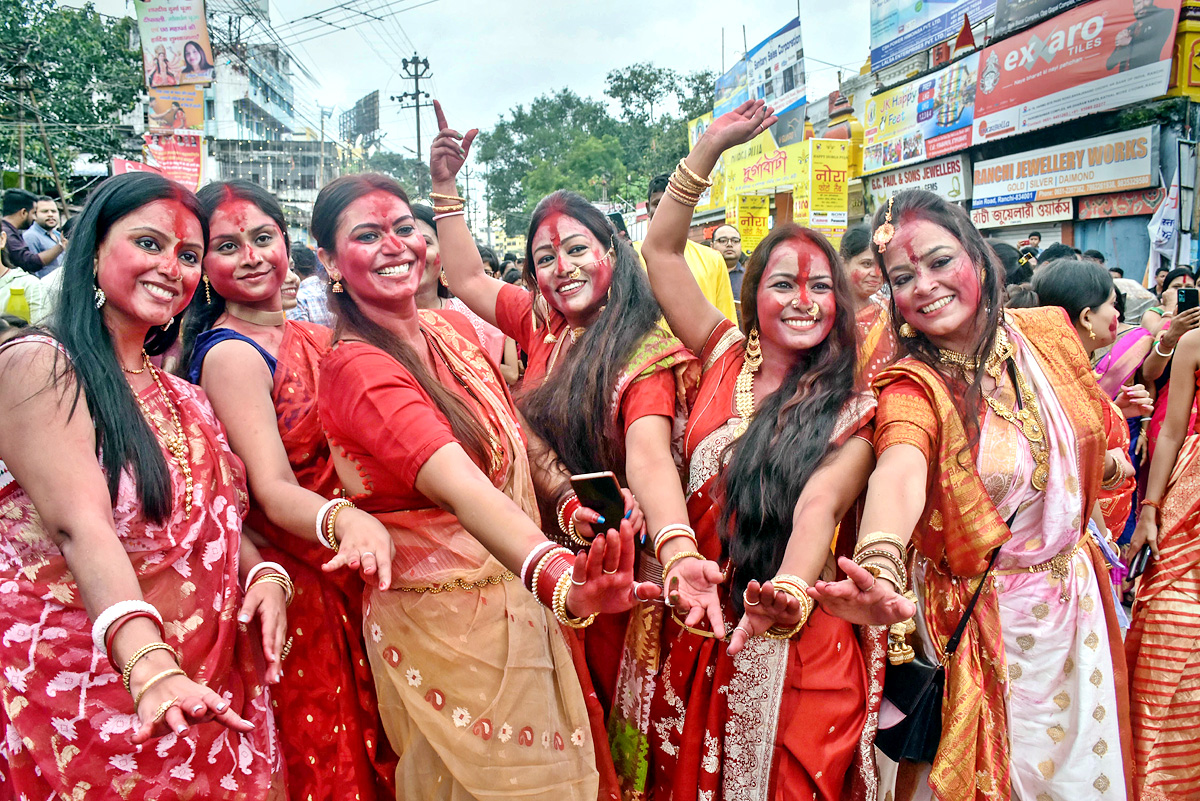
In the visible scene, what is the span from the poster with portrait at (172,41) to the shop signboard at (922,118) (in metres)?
12.7

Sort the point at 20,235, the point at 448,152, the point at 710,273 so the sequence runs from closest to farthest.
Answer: the point at 448,152
the point at 710,273
the point at 20,235

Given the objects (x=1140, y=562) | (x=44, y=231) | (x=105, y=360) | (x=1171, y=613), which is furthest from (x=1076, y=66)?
(x=105, y=360)

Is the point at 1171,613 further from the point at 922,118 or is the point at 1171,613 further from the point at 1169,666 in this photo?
the point at 922,118

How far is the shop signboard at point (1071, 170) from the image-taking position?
994cm

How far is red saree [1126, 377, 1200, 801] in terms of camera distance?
7.97 feet

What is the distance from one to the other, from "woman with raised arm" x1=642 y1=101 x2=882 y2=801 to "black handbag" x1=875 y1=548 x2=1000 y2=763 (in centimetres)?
7

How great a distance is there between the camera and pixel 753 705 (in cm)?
199

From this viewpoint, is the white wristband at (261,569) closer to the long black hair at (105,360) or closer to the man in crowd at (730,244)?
the long black hair at (105,360)

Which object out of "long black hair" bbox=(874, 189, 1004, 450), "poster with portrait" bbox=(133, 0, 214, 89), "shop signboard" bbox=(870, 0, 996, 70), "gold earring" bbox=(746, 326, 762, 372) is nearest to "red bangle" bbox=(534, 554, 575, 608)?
"gold earring" bbox=(746, 326, 762, 372)

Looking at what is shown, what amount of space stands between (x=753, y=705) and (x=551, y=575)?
824 millimetres

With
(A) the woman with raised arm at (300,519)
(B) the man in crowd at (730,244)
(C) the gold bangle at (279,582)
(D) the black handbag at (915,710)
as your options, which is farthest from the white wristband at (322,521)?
(B) the man in crowd at (730,244)

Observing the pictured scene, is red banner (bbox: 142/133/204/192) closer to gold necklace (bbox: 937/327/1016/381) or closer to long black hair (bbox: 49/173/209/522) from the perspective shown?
long black hair (bbox: 49/173/209/522)

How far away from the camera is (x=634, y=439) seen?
2148 mm

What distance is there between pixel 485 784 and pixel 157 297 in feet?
4.35
